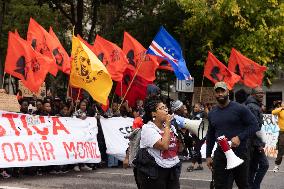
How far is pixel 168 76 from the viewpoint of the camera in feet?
95.5

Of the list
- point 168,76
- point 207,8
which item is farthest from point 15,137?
point 168,76

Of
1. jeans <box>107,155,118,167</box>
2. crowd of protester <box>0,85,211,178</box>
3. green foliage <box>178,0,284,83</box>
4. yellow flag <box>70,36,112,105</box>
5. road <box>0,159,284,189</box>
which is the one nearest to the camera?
road <box>0,159,284,189</box>

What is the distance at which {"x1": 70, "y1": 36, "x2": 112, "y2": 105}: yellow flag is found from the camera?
12.3m

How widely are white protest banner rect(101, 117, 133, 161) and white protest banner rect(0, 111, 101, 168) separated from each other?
0.40m

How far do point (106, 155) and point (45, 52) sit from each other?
9.00 ft

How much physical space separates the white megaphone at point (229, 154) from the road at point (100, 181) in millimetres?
3678

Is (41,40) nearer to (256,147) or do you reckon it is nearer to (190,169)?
(190,169)

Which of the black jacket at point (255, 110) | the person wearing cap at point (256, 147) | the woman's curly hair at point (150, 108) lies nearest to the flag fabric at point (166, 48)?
the person wearing cap at point (256, 147)

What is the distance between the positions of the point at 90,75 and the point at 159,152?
668 cm

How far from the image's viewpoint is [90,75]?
12328 mm

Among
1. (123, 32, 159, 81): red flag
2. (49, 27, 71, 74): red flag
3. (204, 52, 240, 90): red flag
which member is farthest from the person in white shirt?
(204, 52, 240, 90): red flag

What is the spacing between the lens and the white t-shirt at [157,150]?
5.80 meters

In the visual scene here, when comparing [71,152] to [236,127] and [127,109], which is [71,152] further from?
[236,127]

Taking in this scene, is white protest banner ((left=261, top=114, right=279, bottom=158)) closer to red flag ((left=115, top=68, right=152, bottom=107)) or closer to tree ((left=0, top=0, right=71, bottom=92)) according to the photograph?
red flag ((left=115, top=68, right=152, bottom=107))
